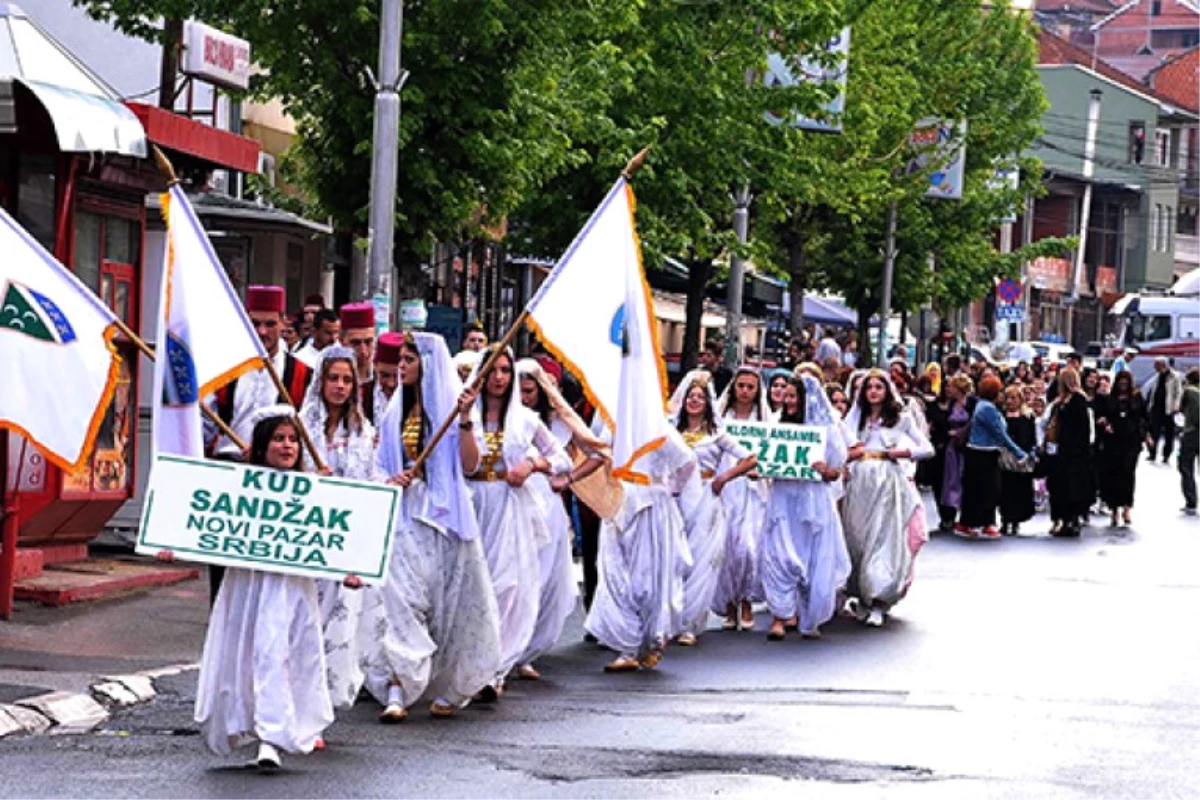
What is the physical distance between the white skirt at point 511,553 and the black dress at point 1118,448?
17054 mm

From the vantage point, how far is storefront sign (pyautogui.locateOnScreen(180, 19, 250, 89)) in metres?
19.9

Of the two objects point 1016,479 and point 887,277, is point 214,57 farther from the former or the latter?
point 887,277

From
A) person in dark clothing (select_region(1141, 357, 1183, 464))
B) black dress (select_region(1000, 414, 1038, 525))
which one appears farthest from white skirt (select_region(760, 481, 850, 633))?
person in dark clothing (select_region(1141, 357, 1183, 464))

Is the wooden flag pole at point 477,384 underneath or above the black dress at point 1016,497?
above

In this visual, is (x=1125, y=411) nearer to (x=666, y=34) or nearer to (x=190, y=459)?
(x=666, y=34)

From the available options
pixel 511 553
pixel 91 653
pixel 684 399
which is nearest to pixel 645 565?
pixel 684 399

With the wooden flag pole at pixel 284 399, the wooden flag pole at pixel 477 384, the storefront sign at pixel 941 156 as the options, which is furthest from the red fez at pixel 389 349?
the storefront sign at pixel 941 156

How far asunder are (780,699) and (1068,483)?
15.6 meters

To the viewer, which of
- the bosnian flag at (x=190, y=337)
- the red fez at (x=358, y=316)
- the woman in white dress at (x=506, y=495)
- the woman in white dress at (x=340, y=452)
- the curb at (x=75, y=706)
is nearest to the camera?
the bosnian flag at (x=190, y=337)

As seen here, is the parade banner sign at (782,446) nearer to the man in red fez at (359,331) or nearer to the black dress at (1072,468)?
the man in red fez at (359,331)

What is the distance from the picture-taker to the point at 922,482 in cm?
3262

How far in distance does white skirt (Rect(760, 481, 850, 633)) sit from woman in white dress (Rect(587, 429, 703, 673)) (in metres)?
1.20

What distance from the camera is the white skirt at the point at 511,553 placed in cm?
1283

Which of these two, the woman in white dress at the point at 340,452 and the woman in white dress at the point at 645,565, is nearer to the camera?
the woman in white dress at the point at 340,452
